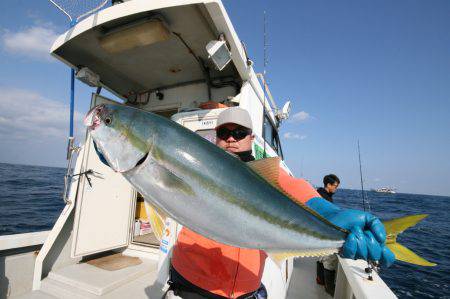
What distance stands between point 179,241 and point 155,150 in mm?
917

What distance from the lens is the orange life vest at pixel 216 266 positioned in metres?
1.84

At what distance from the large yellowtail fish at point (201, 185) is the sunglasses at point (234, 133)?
1.96ft

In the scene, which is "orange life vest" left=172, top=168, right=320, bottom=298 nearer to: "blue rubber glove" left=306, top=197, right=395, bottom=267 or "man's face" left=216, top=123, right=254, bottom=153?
"blue rubber glove" left=306, top=197, right=395, bottom=267

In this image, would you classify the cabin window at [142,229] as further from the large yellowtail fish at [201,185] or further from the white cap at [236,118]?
the large yellowtail fish at [201,185]

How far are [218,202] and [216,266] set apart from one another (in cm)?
70

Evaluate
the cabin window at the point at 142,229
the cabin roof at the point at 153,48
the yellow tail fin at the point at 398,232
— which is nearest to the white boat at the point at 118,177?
the cabin roof at the point at 153,48

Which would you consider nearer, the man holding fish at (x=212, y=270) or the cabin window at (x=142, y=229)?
the man holding fish at (x=212, y=270)

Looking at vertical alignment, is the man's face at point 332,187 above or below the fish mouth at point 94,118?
below

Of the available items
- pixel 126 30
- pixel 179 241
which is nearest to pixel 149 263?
pixel 179 241

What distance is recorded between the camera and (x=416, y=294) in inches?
345

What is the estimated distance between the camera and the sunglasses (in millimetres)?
2199

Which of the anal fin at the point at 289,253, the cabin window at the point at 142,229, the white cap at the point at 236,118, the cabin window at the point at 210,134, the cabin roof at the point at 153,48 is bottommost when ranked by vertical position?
the cabin window at the point at 142,229

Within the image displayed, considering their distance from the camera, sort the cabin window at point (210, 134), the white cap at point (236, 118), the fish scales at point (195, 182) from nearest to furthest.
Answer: the fish scales at point (195, 182) < the white cap at point (236, 118) < the cabin window at point (210, 134)

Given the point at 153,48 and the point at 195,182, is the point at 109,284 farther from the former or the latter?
the point at 153,48
